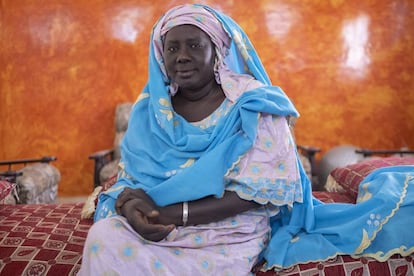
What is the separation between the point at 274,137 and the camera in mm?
1462

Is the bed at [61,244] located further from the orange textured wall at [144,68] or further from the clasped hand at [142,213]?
the orange textured wall at [144,68]

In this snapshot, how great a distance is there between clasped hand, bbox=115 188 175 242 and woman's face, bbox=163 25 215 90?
47 cm

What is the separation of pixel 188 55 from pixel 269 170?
52 cm

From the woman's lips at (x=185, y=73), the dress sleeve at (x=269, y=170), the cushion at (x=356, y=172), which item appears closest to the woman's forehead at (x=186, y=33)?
the woman's lips at (x=185, y=73)

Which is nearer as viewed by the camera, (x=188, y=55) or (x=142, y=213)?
(x=142, y=213)

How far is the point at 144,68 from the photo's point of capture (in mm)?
5113

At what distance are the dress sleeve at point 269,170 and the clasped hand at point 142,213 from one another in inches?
10.7

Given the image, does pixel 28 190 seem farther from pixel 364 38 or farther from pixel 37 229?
pixel 364 38

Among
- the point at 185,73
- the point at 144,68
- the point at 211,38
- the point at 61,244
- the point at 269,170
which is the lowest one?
the point at 61,244

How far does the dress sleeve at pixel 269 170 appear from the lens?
54.7 inches

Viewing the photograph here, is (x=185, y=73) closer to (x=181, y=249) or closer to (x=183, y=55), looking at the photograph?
(x=183, y=55)

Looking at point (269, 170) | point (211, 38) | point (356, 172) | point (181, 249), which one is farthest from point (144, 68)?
point (181, 249)

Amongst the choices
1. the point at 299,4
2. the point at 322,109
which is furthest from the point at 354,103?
the point at 299,4

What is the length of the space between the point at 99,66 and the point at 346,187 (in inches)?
144
